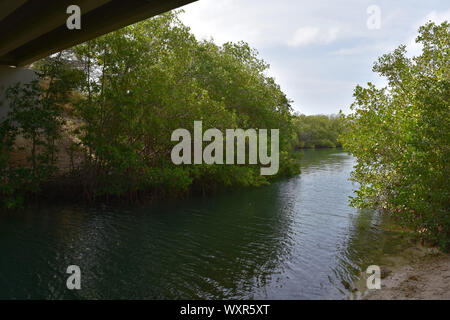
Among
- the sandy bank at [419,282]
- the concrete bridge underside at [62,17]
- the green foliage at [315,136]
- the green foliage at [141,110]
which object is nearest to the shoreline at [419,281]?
the sandy bank at [419,282]

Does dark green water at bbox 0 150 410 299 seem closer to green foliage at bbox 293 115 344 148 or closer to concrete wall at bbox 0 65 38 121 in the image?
concrete wall at bbox 0 65 38 121

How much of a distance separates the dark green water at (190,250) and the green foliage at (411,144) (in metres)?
1.55

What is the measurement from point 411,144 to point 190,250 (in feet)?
24.2

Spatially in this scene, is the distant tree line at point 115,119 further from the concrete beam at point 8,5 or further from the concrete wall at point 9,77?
the concrete beam at point 8,5

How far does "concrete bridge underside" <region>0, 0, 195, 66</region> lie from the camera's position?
957 centimetres

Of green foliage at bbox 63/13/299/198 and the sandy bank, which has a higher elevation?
green foliage at bbox 63/13/299/198

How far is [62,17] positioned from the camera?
35.2 ft

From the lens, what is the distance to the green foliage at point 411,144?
9.67 m

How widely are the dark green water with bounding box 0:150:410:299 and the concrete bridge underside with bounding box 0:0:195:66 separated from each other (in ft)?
22.9

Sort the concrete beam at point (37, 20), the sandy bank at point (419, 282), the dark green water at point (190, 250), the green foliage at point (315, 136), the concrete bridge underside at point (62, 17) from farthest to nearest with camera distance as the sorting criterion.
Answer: the green foliage at point (315, 136) → the concrete beam at point (37, 20) → the concrete bridge underside at point (62, 17) → the dark green water at point (190, 250) → the sandy bank at point (419, 282)

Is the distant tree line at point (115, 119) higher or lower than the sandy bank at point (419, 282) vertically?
higher

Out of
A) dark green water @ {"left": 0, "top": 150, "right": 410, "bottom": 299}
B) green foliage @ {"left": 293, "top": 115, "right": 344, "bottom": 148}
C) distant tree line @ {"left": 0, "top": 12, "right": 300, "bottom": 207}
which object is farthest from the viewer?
green foliage @ {"left": 293, "top": 115, "right": 344, "bottom": 148}

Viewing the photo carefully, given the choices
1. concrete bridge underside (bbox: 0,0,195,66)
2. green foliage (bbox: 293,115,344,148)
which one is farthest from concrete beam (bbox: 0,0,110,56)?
green foliage (bbox: 293,115,344,148)
